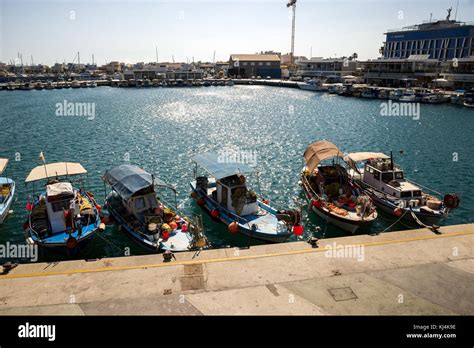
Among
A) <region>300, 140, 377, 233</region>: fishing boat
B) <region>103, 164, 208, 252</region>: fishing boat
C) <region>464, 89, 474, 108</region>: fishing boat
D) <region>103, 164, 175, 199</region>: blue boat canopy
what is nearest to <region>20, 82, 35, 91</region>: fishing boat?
<region>103, 164, 175, 199</region>: blue boat canopy

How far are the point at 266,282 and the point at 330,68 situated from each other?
15468 cm

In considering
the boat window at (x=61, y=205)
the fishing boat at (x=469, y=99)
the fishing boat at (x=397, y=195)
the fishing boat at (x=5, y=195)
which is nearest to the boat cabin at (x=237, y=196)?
the boat window at (x=61, y=205)

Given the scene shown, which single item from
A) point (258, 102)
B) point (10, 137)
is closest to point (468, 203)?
point (10, 137)

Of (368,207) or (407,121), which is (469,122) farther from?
(368,207)

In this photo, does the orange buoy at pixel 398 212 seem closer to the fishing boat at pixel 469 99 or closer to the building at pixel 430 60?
the fishing boat at pixel 469 99

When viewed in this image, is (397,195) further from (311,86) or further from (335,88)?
(311,86)

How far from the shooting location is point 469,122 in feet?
220

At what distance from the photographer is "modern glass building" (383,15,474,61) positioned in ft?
387

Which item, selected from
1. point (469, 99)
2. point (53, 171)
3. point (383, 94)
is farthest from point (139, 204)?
point (383, 94)

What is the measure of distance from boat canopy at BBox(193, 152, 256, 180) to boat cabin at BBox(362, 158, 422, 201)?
37.2ft

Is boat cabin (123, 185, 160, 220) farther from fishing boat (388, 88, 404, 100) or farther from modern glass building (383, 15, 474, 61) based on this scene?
modern glass building (383, 15, 474, 61)

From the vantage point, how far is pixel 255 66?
182 metres

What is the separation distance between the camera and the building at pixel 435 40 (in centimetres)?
11800
